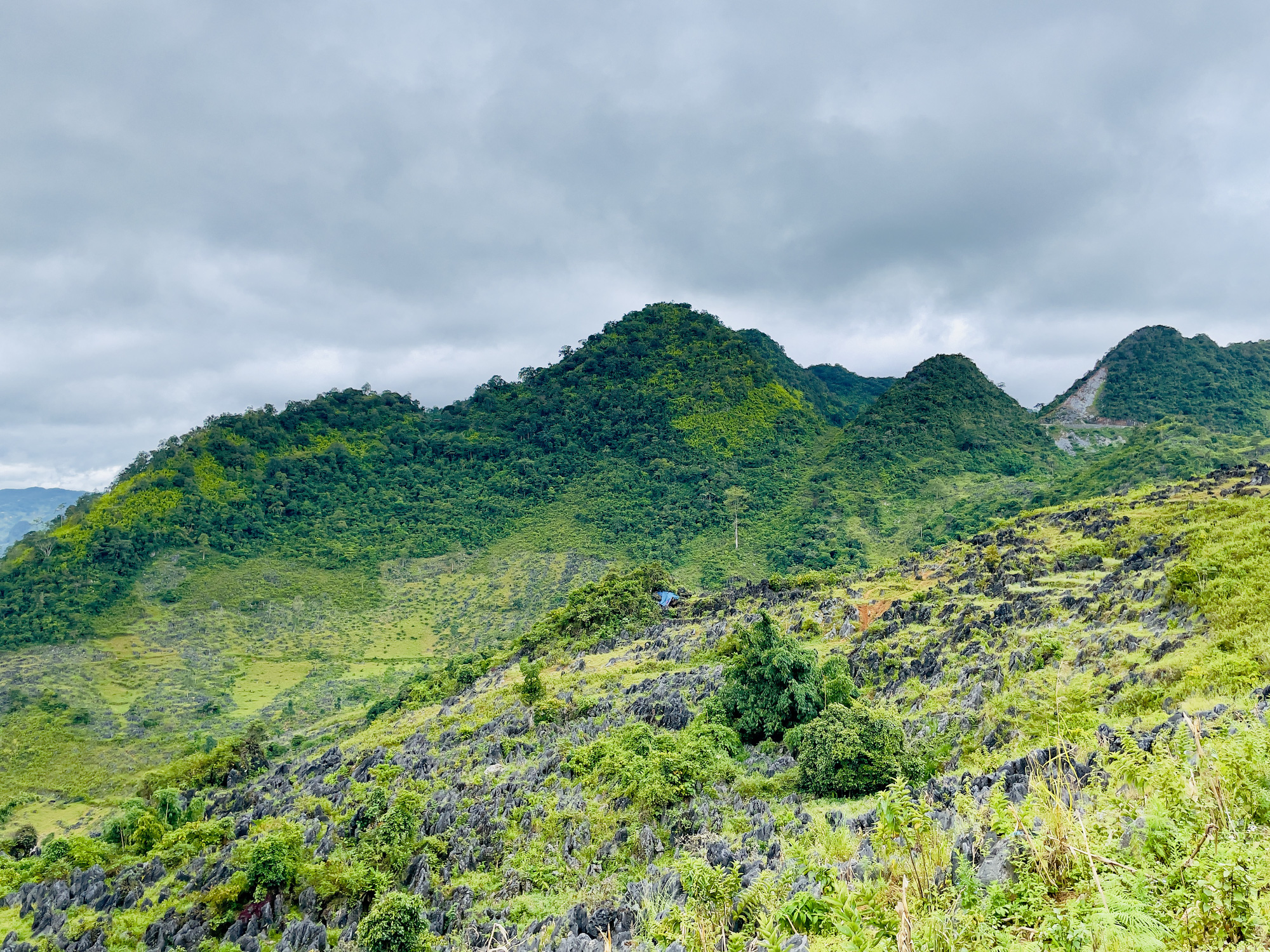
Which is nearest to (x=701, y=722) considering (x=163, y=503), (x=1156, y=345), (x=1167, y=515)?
(x=1167, y=515)

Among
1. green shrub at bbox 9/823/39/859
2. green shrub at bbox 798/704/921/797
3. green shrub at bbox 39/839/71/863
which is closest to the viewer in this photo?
green shrub at bbox 798/704/921/797

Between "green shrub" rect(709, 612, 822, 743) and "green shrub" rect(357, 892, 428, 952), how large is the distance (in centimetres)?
1140

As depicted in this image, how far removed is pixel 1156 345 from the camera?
417 ft

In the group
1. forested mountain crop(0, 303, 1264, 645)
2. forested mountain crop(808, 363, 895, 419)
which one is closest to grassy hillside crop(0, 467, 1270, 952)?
forested mountain crop(0, 303, 1264, 645)

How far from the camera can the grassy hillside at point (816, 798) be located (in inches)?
216

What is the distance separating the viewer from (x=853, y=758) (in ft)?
51.3

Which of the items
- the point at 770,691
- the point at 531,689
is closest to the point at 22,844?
the point at 531,689

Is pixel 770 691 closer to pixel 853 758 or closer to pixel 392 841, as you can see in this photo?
pixel 853 758

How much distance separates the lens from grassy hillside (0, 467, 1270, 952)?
18.0 feet

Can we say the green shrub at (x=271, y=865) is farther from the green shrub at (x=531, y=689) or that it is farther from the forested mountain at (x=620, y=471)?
the forested mountain at (x=620, y=471)

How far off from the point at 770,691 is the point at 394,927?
1286 centimetres

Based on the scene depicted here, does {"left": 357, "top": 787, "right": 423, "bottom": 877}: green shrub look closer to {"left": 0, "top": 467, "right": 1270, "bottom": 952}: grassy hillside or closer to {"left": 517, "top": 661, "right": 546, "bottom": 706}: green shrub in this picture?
{"left": 0, "top": 467, "right": 1270, "bottom": 952}: grassy hillside

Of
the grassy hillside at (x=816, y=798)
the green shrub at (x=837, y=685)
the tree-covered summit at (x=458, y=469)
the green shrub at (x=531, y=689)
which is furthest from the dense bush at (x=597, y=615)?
the tree-covered summit at (x=458, y=469)

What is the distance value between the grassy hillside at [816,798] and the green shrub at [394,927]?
0.06 m
